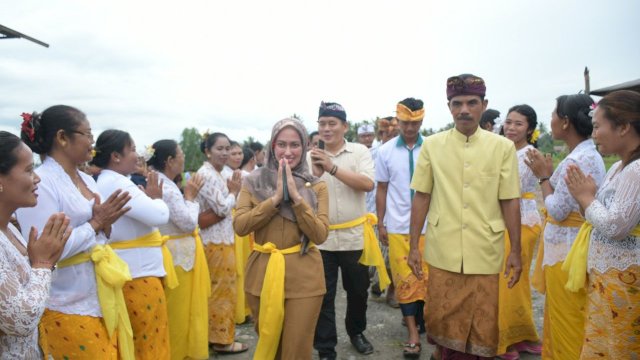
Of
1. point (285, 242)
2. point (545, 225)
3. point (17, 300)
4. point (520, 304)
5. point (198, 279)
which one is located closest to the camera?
point (17, 300)

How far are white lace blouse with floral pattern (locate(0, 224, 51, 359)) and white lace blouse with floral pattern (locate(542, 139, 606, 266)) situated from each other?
125 inches

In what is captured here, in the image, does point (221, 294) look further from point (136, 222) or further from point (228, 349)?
point (136, 222)

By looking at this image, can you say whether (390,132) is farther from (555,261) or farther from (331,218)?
(555,261)

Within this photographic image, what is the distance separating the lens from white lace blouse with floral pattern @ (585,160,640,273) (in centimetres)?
247

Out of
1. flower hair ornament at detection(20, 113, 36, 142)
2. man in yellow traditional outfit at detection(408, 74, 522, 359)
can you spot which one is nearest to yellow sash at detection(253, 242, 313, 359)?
man in yellow traditional outfit at detection(408, 74, 522, 359)

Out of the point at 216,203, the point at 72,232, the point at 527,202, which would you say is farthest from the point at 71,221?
the point at 527,202

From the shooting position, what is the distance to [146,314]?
319 centimetres

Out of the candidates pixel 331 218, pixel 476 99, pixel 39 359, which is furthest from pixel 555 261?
pixel 39 359

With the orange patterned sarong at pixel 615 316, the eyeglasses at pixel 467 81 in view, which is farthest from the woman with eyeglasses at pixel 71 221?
the orange patterned sarong at pixel 615 316

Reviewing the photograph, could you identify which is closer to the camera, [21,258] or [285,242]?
[21,258]

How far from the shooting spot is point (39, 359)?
2188mm

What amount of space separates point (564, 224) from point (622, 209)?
91 cm

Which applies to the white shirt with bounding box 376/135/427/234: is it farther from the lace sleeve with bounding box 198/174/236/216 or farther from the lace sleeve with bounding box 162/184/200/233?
the lace sleeve with bounding box 162/184/200/233

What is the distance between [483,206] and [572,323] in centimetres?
97
